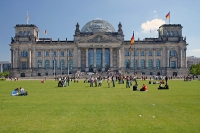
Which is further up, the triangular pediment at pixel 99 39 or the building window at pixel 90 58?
the triangular pediment at pixel 99 39

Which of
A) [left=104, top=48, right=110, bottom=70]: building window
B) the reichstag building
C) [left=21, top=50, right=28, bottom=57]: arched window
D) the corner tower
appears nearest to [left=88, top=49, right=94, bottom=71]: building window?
the reichstag building

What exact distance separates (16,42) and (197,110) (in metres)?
98.5

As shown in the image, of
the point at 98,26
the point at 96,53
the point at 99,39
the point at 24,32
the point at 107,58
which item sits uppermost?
the point at 98,26

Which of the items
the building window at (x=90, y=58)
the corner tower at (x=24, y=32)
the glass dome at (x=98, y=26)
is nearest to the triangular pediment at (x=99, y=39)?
the building window at (x=90, y=58)

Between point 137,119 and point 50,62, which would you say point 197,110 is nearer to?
point 137,119

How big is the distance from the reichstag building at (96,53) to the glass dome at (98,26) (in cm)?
1135

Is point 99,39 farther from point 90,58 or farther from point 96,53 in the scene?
point 90,58

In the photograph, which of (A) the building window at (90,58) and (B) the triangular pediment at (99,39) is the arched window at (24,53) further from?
(A) the building window at (90,58)

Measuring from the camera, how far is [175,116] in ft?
47.7

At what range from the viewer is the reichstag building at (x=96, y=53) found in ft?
342

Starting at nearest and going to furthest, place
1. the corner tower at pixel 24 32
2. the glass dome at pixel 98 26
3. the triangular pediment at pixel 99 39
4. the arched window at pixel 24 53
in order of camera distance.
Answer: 1. the triangular pediment at pixel 99 39
2. the corner tower at pixel 24 32
3. the arched window at pixel 24 53
4. the glass dome at pixel 98 26

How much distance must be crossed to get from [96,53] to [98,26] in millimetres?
18596

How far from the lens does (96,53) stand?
10538 centimetres

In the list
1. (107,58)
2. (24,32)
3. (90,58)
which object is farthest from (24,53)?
(107,58)
